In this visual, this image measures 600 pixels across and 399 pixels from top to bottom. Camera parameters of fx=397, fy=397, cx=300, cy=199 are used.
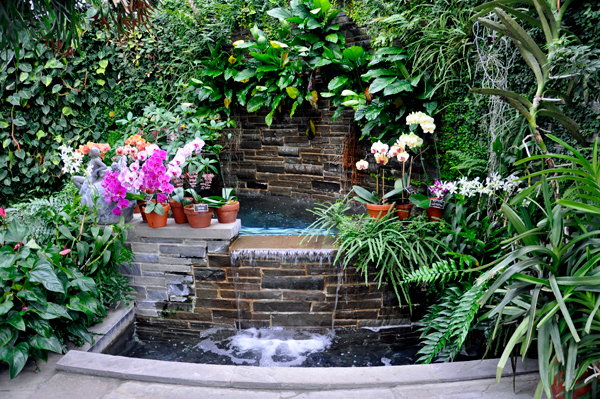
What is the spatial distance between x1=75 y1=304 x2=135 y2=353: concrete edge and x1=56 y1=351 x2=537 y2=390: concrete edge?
1.15 ft

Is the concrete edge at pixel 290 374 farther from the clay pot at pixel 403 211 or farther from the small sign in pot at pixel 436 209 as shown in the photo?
the clay pot at pixel 403 211

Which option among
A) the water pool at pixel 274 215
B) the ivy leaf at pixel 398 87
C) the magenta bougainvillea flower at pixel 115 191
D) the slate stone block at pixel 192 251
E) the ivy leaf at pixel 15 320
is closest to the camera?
the ivy leaf at pixel 15 320

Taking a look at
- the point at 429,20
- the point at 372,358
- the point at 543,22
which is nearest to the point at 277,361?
the point at 372,358

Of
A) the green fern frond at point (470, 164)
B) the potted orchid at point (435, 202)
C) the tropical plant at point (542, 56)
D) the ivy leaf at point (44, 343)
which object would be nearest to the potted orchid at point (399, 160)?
the potted orchid at point (435, 202)

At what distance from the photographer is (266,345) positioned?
9.66 feet

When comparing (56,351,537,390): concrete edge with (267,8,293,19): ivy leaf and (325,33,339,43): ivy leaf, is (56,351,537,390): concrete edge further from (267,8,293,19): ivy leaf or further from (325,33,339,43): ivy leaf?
(267,8,293,19): ivy leaf

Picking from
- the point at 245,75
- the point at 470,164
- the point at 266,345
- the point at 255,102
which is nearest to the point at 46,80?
the point at 245,75

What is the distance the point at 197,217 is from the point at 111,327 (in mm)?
956

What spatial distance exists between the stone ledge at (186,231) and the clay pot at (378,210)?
1.12 m

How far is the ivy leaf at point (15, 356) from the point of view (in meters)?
1.99

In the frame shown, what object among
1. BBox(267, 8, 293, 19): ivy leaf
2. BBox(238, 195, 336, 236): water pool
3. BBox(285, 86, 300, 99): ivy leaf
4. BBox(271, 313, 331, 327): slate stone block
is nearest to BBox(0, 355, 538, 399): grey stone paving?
BBox(271, 313, 331, 327): slate stone block

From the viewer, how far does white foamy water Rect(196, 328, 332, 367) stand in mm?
2775

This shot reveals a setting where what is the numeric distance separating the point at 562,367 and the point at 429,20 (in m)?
2.96

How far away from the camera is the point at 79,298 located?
2.39m
